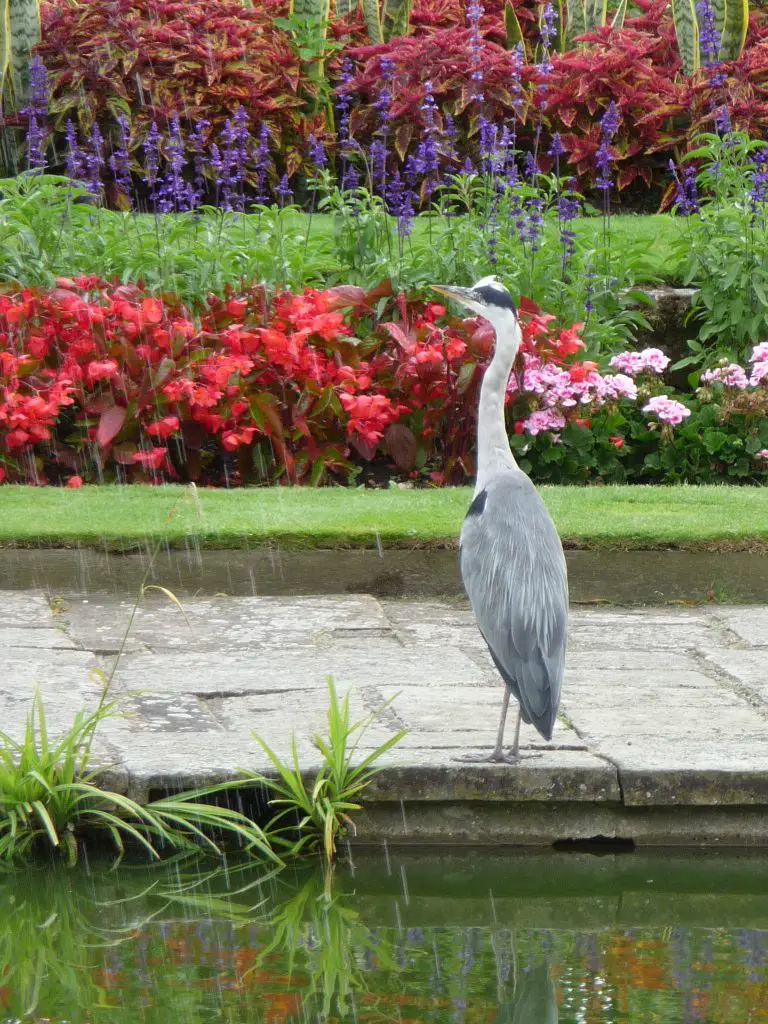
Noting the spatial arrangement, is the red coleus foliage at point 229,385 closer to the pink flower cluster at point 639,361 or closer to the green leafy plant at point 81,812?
the pink flower cluster at point 639,361

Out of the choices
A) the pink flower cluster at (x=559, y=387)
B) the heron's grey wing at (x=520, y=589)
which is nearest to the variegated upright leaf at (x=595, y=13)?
the pink flower cluster at (x=559, y=387)

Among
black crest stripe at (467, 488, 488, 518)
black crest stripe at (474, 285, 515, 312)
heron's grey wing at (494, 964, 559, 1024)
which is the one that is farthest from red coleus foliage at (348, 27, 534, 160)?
heron's grey wing at (494, 964, 559, 1024)

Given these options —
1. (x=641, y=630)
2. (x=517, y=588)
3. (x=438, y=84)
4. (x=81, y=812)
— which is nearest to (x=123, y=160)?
(x=438, y=84)

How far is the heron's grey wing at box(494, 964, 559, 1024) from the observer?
2.94 metres

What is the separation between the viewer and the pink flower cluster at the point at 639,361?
791 cm

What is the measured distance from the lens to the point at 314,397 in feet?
24.3

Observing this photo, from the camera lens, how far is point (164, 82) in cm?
1115

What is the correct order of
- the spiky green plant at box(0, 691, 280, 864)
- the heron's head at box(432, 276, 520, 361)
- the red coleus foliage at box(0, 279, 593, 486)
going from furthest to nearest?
the red coleus foliage at box(0, 279, 593, 486) < the heron's head at box(432, 276, 520, 361) < the spiky green plant at box(0, 691, 280, 864)

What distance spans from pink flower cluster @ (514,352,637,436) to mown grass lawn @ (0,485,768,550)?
57 cm

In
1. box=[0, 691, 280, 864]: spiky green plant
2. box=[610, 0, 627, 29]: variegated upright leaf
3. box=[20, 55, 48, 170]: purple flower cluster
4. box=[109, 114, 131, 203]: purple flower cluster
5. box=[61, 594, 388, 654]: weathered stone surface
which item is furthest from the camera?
box=[610, 0, 627, 29]: variegated upright leaf

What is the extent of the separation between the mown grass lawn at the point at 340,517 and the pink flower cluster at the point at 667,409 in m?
0.63

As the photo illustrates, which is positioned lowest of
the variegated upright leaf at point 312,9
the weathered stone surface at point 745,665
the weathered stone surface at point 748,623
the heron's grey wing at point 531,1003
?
the weathered stone surface at point 748,623

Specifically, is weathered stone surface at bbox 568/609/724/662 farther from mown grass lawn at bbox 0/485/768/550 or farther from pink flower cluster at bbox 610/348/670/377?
pink flower cluster at bbox 610/348/670/377

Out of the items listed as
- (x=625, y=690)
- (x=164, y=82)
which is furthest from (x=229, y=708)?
(x=164, y=82)
